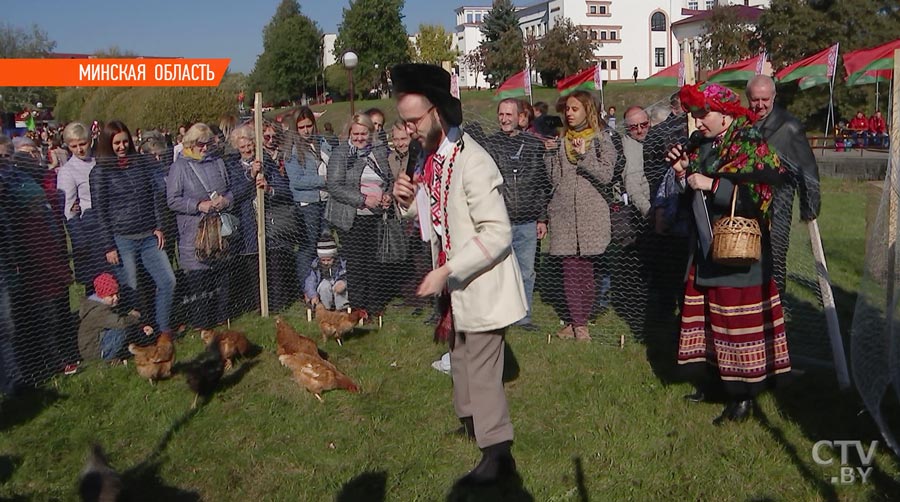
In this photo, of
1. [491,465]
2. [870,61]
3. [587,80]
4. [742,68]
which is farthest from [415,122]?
[870,61]

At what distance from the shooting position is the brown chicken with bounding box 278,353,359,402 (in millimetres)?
5062

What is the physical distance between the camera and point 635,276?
6410 mm

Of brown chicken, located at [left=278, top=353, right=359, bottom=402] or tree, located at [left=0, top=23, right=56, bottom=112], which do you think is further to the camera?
tree, located at [left=0, top=23, right=56, bottom=112]

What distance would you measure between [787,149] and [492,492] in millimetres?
2694

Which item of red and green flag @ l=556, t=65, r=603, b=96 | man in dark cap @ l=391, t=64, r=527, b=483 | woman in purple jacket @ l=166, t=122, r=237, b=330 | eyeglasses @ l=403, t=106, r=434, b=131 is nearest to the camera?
man in dark cap @ l=391, t=64, r=527, b=483

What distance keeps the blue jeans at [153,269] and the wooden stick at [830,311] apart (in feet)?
15.8

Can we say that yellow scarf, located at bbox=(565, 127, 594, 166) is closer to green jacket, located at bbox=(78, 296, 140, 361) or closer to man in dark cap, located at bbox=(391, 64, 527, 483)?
man in dark cap, located at bbox=(391, 64, 527, 483)

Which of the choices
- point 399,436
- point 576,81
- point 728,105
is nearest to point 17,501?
point 399,436

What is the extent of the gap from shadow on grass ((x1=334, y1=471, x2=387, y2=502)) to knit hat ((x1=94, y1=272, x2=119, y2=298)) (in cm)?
308

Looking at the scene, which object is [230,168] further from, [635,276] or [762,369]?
[762,369]

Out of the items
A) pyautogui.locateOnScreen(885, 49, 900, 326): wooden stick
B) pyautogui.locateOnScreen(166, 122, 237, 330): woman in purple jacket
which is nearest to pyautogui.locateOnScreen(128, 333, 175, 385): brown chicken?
pyautogui.locateOnScreen(166, 122, 237, 330): woman in purple jacket

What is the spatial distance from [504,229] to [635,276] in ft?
10.5

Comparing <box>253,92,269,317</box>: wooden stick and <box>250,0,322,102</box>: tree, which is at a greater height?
<box>250,0,322,102</box>: tree

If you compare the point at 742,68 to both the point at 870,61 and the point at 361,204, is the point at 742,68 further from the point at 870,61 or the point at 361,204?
the point at 361,204
